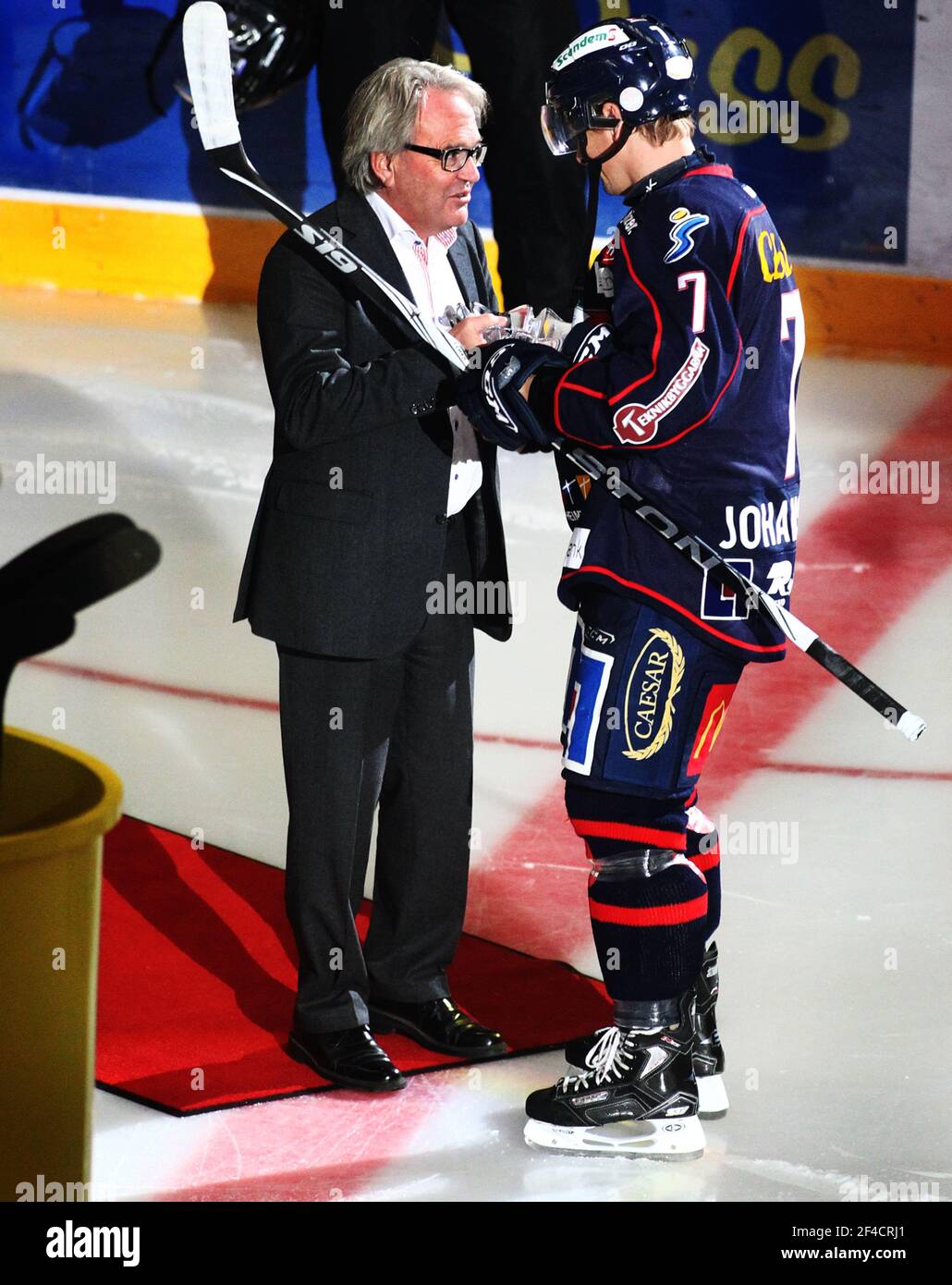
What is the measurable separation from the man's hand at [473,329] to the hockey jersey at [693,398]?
16 centimetres

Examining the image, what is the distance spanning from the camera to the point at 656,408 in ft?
8.70

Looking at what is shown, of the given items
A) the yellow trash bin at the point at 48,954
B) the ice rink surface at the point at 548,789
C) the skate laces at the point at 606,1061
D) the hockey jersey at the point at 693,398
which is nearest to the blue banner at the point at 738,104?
the ice rink surface at the point at 548,789

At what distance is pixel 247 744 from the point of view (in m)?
4.52

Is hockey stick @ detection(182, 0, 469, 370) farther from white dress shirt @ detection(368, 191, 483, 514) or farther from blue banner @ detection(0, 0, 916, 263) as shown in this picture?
blue banner @ detection(0, 0, 916, 263)

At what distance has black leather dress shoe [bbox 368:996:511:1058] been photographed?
10.3 ft

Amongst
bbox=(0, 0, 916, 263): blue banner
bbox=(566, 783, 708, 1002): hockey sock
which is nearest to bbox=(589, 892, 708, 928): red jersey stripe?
bbox=(566, 783, 708, 1002): hockey sock

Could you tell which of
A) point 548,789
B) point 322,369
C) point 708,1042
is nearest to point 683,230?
point 322,369

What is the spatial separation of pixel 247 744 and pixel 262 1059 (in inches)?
59.3

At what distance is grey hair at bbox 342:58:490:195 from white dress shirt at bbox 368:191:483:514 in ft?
0.20

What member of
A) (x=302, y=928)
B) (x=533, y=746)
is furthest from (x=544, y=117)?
(x=533, y=746)

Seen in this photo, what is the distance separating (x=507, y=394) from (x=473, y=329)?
0.61 feet

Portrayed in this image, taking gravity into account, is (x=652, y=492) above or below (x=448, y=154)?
below

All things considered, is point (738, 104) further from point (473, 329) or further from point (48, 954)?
point (48, 954)

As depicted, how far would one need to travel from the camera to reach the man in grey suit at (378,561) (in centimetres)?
292
